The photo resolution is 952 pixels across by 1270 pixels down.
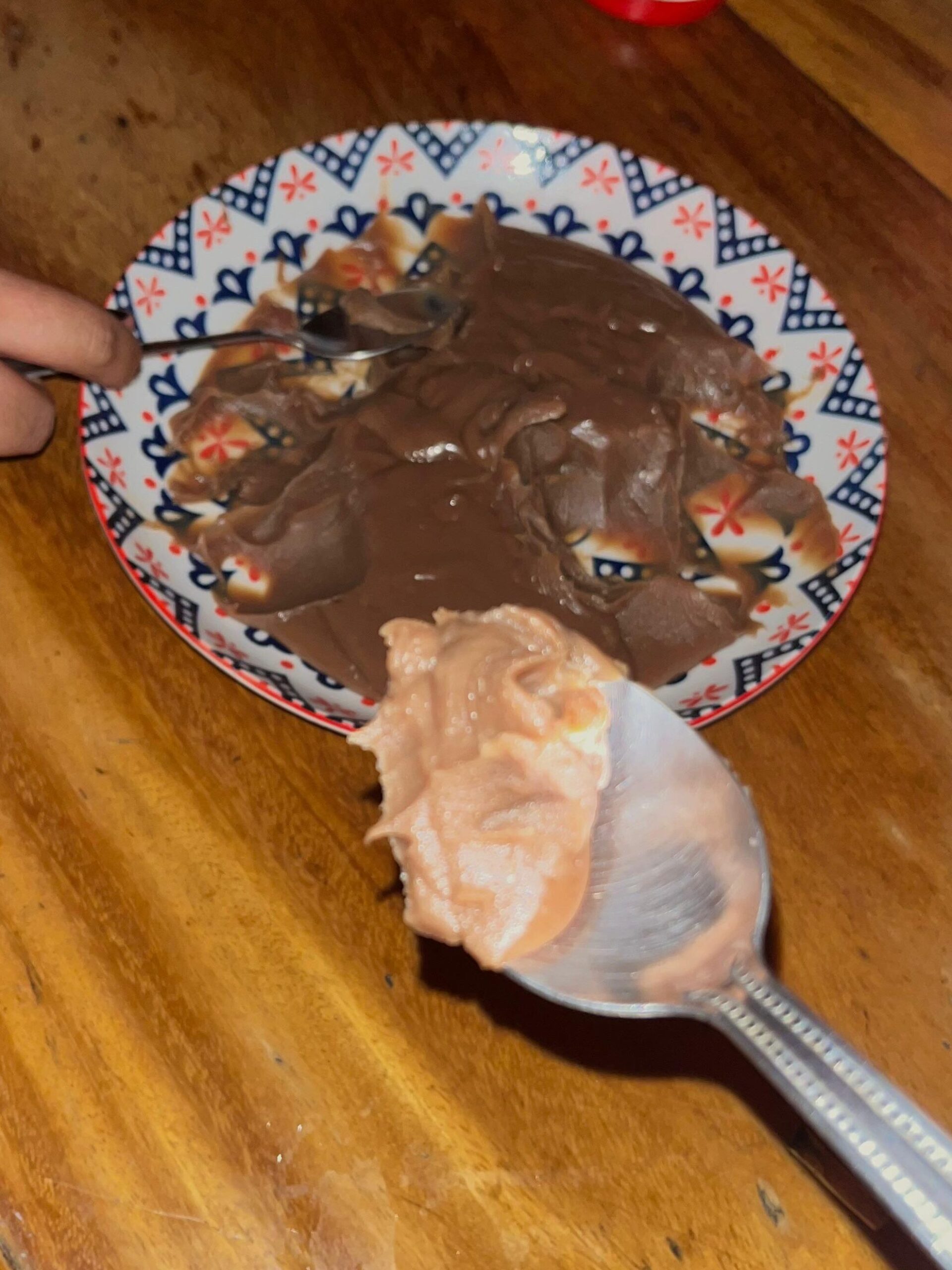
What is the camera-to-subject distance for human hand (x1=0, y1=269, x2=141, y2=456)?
1.04 metres

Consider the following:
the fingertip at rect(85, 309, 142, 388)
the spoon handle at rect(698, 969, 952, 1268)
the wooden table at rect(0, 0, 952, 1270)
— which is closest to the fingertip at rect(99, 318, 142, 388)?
the fingertip at rect(85, 309, 142, 388)

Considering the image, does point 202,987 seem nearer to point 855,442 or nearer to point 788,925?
point 788,925

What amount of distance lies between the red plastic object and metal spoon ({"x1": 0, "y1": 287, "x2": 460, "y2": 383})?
60cm

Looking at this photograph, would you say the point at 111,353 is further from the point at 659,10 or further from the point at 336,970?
the point at 659,10

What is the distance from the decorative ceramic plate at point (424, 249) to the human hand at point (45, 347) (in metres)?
0.04

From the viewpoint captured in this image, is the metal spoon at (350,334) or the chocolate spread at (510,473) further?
the metal spoon at (350,334)

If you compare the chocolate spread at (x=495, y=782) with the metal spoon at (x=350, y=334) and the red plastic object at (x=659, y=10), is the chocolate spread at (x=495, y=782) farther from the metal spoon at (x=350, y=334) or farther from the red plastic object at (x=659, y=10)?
the red plastic object at (x=659, y=10)

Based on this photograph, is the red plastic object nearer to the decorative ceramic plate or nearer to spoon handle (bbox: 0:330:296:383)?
the decorative ceramic plate

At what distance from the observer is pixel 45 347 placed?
1.05m

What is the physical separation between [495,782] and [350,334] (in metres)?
0.70

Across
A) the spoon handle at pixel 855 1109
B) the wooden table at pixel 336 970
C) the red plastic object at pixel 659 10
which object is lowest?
the wooden table at pixel 336 970

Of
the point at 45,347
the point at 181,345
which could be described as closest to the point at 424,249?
the point at 181,345

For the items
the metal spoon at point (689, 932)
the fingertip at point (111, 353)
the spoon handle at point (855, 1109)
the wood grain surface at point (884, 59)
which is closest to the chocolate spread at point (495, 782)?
the metal spoon at point (689, 932)

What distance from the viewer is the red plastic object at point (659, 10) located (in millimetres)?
1502
